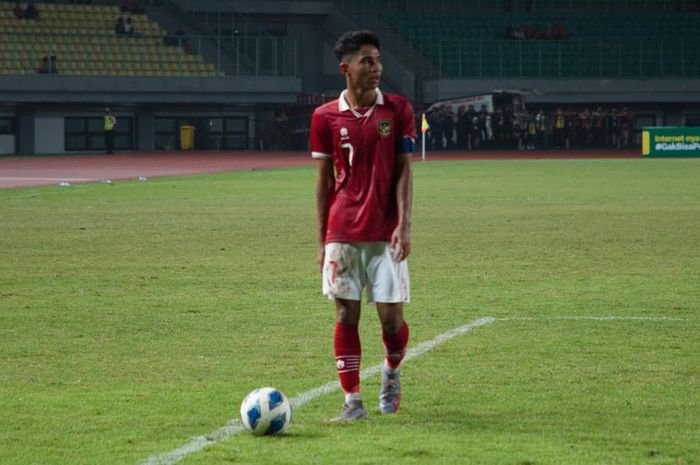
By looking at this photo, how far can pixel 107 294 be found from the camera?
13844mm

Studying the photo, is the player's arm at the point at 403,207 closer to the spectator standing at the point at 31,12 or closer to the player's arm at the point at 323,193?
the player's arm at the point at 323,193

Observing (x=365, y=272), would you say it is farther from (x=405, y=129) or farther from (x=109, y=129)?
(x=109, y=129)

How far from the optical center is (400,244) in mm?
7688

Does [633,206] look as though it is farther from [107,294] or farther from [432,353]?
[432,353]

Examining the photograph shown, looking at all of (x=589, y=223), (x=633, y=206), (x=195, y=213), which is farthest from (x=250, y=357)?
(x=633, y=206)

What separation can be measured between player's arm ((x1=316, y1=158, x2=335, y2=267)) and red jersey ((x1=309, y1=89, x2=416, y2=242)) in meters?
0.06

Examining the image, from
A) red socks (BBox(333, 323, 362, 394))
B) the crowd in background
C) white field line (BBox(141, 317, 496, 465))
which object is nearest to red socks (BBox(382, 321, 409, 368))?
red socks (BBox(333, 323, 362, 394))

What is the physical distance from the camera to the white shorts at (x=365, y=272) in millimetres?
7773

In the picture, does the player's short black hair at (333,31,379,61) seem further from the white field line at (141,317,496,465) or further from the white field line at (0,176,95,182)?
the white field line at (0,176,95,182)

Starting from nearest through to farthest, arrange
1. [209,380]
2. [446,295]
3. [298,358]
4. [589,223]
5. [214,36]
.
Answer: [209,380]
[298,358]
[446,295]
[589,223]
[214,36]

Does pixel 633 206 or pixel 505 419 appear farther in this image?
pixel 633 206

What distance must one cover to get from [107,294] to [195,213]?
11.9 meters

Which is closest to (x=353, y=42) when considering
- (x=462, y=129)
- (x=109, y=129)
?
(x=109, y=129)

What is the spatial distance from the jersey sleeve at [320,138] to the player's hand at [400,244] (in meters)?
0.59
